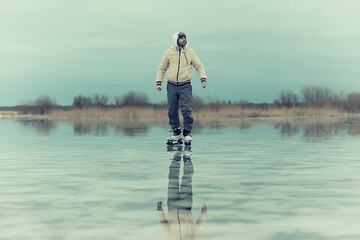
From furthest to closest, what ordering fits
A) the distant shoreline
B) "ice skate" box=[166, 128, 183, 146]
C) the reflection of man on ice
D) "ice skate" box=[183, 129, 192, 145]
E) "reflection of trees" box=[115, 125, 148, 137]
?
the distant shoreline, "reflection of trees" box=[115, 125, 148, 137], "ice skate" box=[183, 129, 192, 145], "ice skate" box=[166, 128, 183, 146], the reflection of man on ice

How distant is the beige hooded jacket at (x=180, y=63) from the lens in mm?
12594

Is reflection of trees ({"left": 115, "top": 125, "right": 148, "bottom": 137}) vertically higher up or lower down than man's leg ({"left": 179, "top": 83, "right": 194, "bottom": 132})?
lower down

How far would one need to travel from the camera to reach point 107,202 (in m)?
5.22

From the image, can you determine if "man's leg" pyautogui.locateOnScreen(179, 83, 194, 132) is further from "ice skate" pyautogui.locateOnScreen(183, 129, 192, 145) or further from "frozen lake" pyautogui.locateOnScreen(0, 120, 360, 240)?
"frozen lake" pyautogui.locateOnScreen(0, 120, 360, 240)

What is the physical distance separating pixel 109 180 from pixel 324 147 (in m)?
5.91

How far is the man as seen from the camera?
12.6 metres

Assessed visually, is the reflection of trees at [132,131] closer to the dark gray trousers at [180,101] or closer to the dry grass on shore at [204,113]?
the dark gray trousers at [180,101]

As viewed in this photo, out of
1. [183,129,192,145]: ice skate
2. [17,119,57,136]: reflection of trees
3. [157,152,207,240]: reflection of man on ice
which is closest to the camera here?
[157,152,207,240]: reflection of man on ice

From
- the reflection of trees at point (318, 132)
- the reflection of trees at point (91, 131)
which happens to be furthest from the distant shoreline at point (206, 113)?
the reflection of trees at point (318, 132)

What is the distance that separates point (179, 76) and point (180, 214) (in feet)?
26.9

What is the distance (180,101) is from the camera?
42.0ft

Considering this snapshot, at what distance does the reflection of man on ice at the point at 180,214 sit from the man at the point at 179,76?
5925 mm

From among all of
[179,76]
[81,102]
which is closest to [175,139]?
[179,76]

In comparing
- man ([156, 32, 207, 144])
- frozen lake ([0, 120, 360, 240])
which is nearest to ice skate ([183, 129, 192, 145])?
man ([156, 32, 207, 144])
